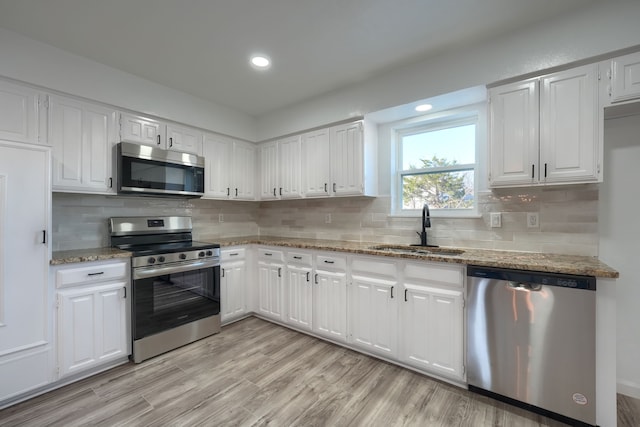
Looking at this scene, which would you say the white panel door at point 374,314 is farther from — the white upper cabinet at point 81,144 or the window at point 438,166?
the white upper cabinet at point 81,144

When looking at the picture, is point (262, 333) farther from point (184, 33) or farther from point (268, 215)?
point (184, 33)

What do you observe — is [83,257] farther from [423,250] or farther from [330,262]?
[423,250]

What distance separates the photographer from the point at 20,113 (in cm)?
216

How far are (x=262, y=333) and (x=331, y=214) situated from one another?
1.63 metres

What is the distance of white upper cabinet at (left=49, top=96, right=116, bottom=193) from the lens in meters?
2.35

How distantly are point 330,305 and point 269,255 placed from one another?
0.99 m

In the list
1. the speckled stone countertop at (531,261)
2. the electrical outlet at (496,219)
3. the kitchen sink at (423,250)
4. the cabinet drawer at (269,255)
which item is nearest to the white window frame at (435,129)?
the electrical outlet at (496,219)

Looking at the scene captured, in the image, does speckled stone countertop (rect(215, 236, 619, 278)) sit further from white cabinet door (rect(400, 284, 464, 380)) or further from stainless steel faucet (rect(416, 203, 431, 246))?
stainless steel faucet (rect(416, 203, 431, 246))

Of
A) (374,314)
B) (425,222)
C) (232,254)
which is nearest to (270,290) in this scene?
(232,254)

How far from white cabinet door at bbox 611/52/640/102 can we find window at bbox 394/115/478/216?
0.96m

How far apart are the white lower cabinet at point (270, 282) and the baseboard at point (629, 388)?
2874 millimetres

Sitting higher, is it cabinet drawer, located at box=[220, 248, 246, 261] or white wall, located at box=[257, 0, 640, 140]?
white wall, located at box=[257, 0, 640, 140]

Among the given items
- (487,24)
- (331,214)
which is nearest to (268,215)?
(331,214)

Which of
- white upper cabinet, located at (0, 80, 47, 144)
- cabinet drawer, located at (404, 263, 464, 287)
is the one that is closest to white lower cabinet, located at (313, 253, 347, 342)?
cabinet drawer, located at (404, 263, 464, 287)
